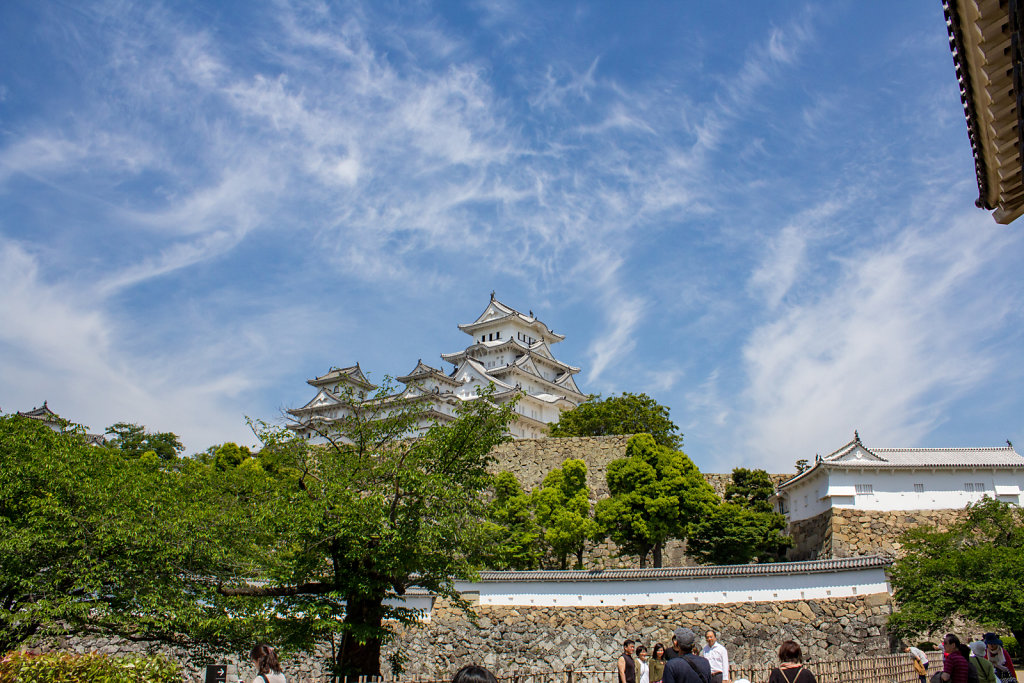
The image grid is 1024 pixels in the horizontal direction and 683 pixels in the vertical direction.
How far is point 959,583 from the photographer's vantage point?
49.6ft

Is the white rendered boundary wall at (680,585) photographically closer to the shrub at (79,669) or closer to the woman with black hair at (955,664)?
the woman with black hair at (955,664)

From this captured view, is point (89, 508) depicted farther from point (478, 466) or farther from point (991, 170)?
point (991, 170)

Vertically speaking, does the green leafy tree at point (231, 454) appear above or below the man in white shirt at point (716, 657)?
above

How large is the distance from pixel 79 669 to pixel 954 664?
355 inches

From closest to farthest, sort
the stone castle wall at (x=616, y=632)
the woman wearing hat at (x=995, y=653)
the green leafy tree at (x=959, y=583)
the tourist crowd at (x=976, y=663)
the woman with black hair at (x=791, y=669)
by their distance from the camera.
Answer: the woman with black hair at (x=791, y=669) < the tourist crowd at (x=976, y=663) < the woman wearing hat at (x=995, y=653) < the green leafy tree at (x=959, y=583) < the stone castle wall at (x=616, y=632)

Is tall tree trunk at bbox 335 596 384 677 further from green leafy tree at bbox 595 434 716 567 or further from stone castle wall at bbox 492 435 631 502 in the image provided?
stone castle wall at bbox 492 435 631 502

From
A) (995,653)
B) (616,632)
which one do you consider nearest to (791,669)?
(995,653)

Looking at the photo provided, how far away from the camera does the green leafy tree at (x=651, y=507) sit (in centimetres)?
2162

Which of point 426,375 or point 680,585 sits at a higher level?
point 426,375

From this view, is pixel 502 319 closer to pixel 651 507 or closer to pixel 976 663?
pixel 651 507

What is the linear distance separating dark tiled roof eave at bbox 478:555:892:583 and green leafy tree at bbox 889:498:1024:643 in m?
0.83

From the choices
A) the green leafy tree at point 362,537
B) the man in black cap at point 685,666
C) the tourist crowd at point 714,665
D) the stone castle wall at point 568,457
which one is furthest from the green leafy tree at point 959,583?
the man in black cap at point 685,666

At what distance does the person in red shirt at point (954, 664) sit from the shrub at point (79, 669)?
846 centimetres

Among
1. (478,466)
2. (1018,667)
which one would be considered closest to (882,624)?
(1018,667)
